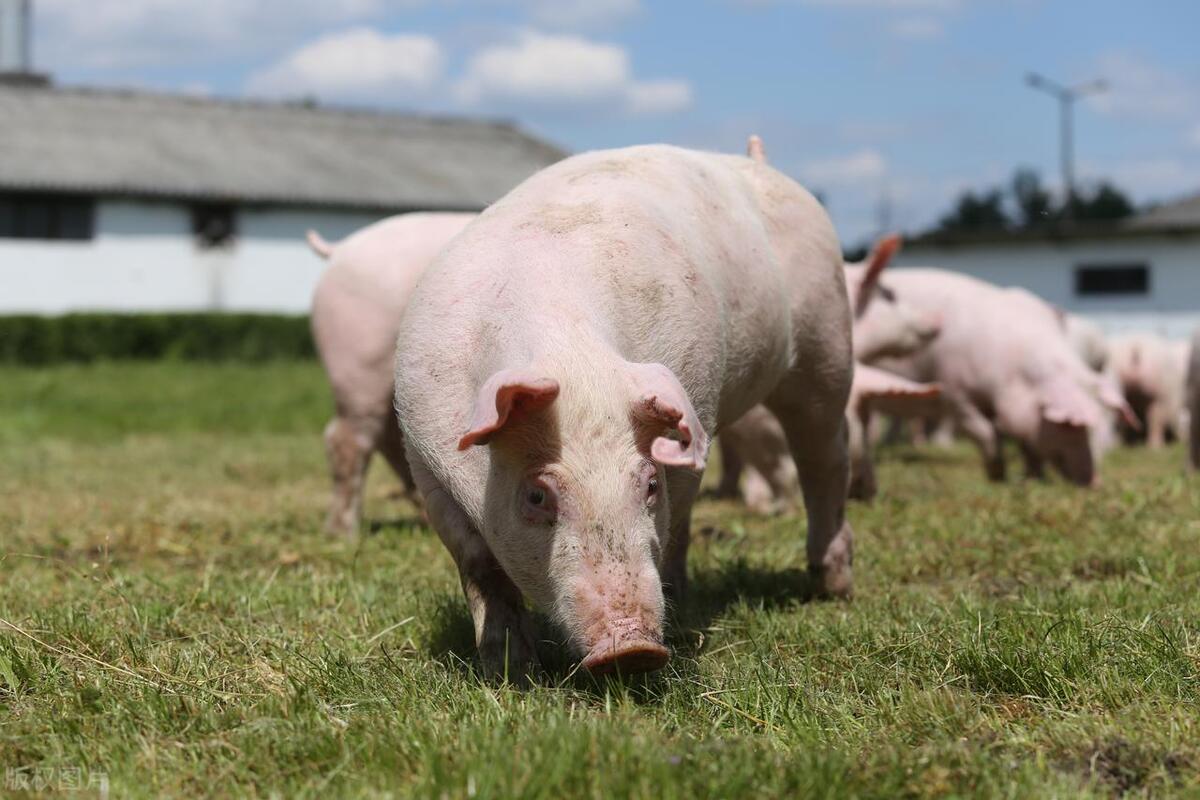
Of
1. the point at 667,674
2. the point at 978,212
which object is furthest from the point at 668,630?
Result: the point at 978,212

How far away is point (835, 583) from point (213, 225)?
2638cm

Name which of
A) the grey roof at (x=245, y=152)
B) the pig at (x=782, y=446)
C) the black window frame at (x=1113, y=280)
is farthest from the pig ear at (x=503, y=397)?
the black window frame at (x=1113, y=280)

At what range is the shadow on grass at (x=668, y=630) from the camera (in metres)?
3.45

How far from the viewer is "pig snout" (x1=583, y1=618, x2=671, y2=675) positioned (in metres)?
3.09

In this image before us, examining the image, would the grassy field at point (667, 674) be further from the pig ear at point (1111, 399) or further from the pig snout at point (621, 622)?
the pig ear at point (1111, 399)

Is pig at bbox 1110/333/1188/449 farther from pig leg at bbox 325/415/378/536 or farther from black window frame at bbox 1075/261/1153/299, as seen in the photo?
black window frame at bbox 1075/261/1153/299

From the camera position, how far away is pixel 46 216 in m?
28.0

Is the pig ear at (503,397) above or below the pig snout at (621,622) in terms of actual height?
above

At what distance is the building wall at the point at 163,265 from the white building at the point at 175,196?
0.09 ft

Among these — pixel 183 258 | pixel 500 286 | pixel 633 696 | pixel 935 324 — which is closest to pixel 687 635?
pixel 633 696

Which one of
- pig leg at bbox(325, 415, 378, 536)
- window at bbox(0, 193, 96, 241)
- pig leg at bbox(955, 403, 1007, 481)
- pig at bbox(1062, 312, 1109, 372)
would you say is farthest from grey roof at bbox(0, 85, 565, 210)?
pig leg at bbox(325, 415, 378, 536)

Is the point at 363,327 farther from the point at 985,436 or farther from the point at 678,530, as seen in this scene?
the point at 985,436

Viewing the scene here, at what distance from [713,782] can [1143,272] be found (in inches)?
1261

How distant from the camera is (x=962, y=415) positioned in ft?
34.0
